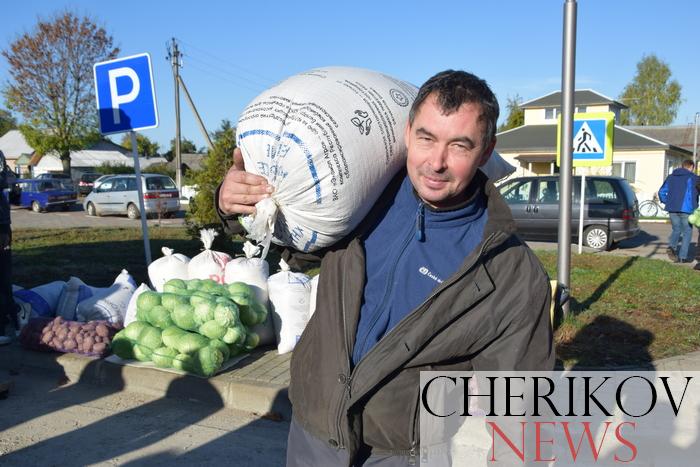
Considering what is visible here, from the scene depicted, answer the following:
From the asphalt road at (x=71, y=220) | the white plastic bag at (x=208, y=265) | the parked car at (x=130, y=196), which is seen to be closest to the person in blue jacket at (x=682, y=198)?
the white plastic bag at (x=208, y=265)

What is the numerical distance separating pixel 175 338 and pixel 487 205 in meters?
3.94

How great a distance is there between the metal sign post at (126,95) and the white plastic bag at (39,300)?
1.33 meters

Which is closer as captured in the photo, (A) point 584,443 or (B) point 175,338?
(A) point 584,443

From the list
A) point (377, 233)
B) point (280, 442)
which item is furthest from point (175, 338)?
point (377, 233)

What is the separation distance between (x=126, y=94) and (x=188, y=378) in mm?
3594

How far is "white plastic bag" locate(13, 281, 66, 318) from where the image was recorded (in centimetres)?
650

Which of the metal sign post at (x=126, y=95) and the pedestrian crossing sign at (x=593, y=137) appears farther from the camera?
the pedestrian crossing sign at (x=593, y=137)

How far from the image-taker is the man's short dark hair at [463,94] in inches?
71.8

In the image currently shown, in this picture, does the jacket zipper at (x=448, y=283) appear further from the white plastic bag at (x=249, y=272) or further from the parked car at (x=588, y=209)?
the parked car at (x=588, y=209)

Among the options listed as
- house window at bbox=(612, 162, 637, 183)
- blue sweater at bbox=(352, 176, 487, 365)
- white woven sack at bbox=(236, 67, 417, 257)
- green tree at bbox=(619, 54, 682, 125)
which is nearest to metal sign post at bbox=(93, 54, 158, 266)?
white woven sack at bbox=(236, 67, 417, 257)

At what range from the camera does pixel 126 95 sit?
23.1 feet

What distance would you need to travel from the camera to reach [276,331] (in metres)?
5.98

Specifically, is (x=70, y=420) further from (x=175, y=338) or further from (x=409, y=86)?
(x=409, y=86)

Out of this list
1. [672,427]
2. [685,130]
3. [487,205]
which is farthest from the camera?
[685,130]
